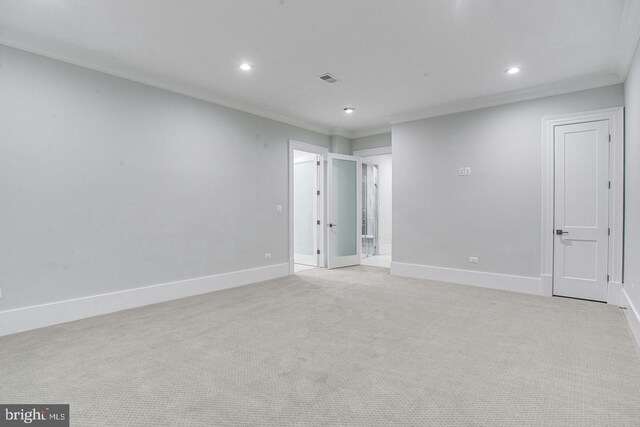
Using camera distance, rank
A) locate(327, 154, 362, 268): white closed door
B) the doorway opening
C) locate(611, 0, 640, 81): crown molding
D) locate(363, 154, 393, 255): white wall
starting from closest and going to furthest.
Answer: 1. locate(611, 0, 640, 81): crown molding
2. locate(327, 154, 362, 268): white closed door
3. the doorway opening
4. locate(363, 154, 393, 255): white wall

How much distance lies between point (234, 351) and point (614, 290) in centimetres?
441

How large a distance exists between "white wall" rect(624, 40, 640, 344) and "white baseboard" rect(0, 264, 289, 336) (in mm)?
4569

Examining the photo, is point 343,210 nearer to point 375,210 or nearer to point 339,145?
point 339,145

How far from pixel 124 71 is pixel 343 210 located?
433cm

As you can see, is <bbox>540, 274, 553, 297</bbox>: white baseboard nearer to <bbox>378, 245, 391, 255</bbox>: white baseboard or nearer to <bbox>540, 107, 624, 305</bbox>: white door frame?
<bbox>540, 107, 624, 305</bbox>: white door frame

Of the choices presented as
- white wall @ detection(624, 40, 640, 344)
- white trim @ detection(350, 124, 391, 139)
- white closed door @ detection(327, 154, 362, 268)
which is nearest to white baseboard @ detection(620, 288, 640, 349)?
white wall @ detection(624, 40, 640, 344)

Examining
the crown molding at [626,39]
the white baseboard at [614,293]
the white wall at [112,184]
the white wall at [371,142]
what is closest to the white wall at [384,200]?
the white wall at [371,142]

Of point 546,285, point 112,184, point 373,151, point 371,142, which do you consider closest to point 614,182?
point 546,285

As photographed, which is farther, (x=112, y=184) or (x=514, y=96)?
(x=514, y=96)

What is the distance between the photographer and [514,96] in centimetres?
457

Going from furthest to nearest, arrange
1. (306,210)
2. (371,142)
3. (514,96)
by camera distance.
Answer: (306,210)
(371,142)
(514,96)

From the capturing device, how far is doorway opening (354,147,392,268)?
7.95 m

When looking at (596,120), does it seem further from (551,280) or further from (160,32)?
(160,32)

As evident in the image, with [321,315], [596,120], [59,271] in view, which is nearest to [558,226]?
[596,120]
